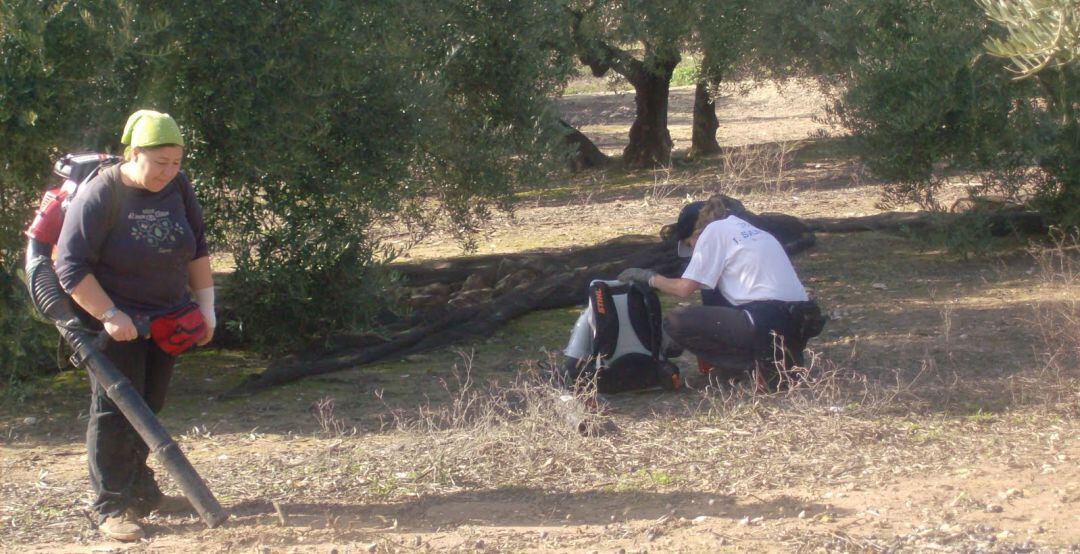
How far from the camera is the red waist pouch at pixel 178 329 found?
4.34m

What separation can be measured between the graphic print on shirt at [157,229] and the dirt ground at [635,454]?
1.18 m

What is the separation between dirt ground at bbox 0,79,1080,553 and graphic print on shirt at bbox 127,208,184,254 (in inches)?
46.4

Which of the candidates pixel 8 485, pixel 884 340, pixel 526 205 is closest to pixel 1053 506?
pixel 884 340

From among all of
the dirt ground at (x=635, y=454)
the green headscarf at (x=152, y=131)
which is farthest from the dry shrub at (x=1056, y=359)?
the green headscarf at (x=152, y=131)

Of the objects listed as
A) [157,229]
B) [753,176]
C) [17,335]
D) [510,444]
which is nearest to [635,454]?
[510,444]

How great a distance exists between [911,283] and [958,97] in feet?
5.11

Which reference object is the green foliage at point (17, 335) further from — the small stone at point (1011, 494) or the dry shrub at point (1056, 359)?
the dry shrub at point (1056, 359)


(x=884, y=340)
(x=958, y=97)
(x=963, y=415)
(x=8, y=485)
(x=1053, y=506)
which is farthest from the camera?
(x=958, y=97)

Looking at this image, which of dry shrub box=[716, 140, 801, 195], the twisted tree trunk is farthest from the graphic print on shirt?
the twisted tree trunk

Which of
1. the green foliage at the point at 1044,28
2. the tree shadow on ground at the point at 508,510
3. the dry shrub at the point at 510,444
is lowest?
the tree shadow on ground at the point at 508,510

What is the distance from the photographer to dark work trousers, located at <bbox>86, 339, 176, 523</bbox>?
4.38 m

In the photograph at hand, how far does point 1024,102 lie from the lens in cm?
906

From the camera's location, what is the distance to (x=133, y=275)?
4.30 metres

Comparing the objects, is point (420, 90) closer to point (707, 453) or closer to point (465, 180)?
point (465, 180)
